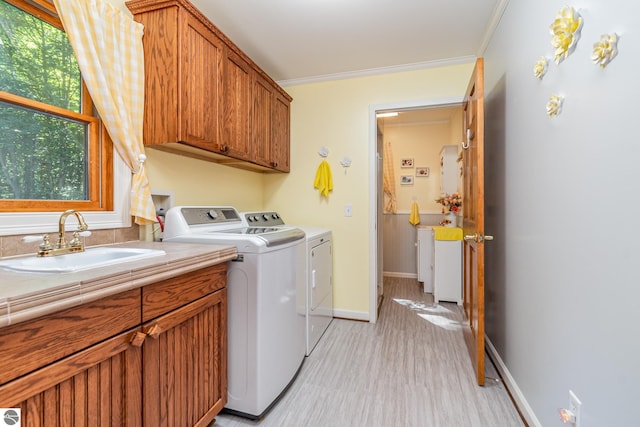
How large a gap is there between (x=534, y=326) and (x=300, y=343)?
1328mm

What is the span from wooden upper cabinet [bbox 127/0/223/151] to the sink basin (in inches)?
26.3

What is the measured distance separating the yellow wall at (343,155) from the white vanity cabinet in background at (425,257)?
1.33m

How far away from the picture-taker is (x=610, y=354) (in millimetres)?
878

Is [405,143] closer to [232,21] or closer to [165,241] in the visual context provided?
[232,21]

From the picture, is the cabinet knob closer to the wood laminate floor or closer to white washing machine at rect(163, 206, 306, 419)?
white washing machine at rect(163, 206, 306, 419)

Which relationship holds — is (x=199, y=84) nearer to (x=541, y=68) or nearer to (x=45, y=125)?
(x=45, y=125)

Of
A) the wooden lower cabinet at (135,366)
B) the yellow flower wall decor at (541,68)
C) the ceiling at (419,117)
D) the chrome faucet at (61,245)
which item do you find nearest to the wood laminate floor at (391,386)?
the wooden lower cabinet at (135,366)

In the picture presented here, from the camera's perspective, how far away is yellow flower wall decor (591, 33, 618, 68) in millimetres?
864

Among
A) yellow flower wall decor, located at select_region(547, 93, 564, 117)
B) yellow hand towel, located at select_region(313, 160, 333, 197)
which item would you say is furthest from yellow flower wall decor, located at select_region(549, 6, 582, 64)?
yellow hand towel, located at select_region(313, 160, 333, 197)

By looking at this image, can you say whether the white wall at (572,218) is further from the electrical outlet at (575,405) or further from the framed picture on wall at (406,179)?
the framed picture on wall at (406,179)

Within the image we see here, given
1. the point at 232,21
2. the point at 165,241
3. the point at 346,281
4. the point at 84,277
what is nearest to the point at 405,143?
the point at 346,281

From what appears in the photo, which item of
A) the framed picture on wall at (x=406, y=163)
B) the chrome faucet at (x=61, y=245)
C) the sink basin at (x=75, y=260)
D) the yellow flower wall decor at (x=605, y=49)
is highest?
the framed picture on wall at (x=406, y=163)

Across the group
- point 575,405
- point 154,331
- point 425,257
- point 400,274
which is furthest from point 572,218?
point 400,274

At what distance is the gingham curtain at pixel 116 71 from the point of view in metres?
1.34
